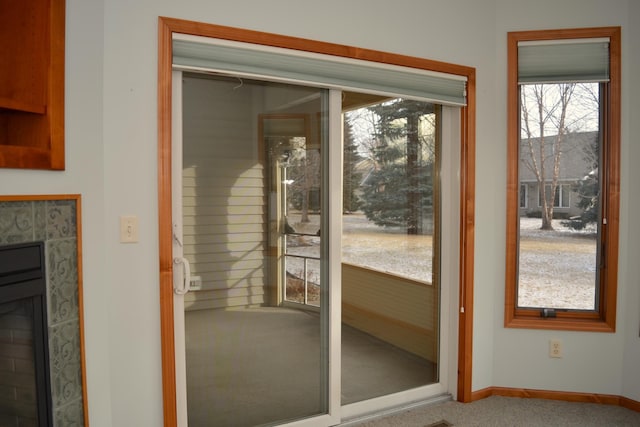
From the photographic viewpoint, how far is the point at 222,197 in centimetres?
225

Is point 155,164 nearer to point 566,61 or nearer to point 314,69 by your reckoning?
point 314,69

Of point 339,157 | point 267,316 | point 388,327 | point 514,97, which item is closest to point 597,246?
point 514,97

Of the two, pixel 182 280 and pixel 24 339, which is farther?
pixel 182 280

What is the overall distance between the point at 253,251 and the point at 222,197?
1.04 ft

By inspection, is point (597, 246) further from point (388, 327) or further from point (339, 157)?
point (339, 157)

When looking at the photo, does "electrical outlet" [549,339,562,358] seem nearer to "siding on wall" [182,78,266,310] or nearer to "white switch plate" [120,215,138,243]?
"siding on wall" [182,78,266,310]

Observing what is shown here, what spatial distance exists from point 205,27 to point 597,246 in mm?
2682

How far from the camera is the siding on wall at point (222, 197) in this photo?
7.12ft

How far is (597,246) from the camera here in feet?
9.71

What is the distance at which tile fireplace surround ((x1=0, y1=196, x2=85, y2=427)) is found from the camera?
5.27ft

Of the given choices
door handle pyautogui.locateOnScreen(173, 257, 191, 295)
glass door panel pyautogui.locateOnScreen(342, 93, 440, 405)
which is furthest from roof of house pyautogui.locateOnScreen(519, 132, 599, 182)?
door handle pyautogui.locateOnScreen(173, 257, 191, 295)

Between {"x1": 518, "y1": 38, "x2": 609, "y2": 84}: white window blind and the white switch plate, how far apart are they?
96.4 inches

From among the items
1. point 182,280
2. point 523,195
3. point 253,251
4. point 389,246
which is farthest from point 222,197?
point 523,195

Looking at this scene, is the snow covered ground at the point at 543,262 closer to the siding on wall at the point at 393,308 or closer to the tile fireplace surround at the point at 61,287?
the siding on wall at the point at 393,308
